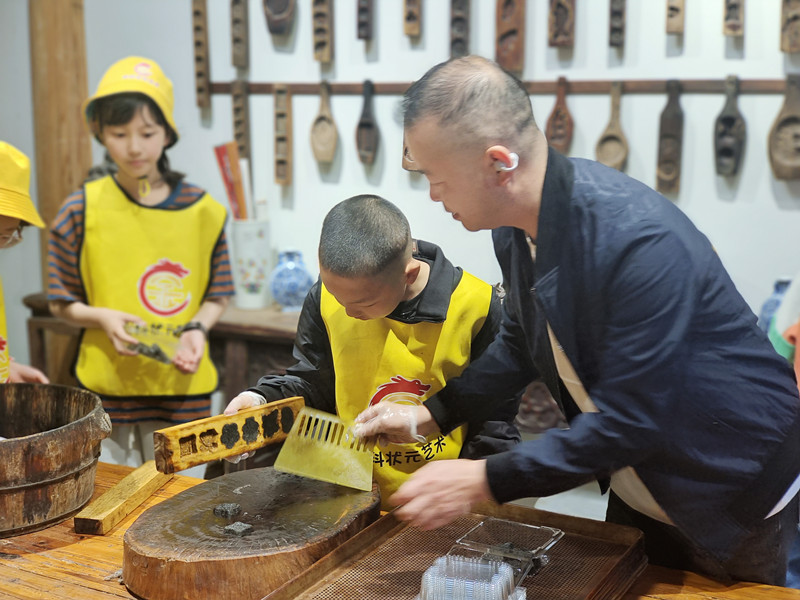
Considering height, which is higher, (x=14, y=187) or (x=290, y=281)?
(x=14, y=187)

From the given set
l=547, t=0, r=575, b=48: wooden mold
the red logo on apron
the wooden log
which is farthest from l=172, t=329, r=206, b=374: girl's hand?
l=547, t=0, r=575, b=48: wooden mold

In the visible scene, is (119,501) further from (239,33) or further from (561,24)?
(239,33)

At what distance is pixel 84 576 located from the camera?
1504mm

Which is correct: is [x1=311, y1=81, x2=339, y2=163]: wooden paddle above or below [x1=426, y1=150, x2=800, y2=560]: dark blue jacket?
above

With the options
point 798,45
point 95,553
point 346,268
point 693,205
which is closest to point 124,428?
point 95,553

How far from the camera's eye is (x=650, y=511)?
1.54 metres

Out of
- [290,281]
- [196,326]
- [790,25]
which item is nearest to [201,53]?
[290,281]

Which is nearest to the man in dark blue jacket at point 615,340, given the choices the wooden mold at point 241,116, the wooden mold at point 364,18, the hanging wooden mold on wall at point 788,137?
the hanging wooden mold on wall at point 788,137

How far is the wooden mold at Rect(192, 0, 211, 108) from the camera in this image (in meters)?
4.09

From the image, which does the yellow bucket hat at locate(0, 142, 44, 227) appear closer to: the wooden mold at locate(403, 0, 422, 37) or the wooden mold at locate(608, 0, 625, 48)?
the wooden mold at locate(403, 0, 422, 37)

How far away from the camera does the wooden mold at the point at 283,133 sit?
3986mm

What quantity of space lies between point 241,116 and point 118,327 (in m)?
1.75

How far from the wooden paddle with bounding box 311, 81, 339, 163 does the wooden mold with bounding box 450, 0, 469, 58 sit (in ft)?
2.02

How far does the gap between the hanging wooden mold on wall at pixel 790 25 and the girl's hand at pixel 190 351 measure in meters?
2.25
